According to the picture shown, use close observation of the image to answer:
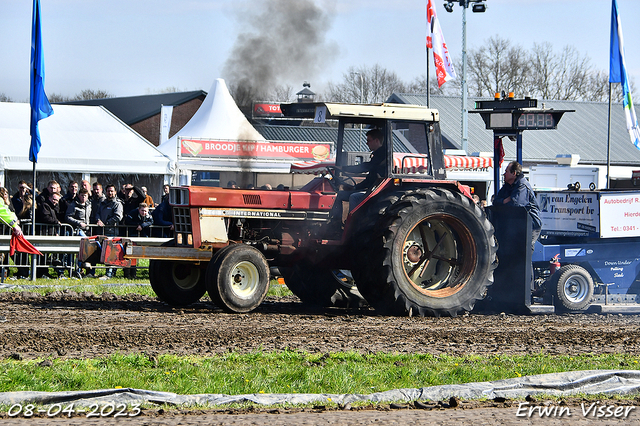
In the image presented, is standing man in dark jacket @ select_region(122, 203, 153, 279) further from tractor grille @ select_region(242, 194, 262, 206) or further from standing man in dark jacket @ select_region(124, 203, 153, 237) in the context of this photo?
tractor grille @ select_region(242, 194, 262, 206)

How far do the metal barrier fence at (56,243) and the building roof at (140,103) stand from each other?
3528cm

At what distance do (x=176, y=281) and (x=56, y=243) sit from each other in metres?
4.48

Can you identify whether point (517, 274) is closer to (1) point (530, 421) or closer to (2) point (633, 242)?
(2) point (633, 242)

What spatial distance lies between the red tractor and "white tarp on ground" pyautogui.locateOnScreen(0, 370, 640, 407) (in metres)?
3.77

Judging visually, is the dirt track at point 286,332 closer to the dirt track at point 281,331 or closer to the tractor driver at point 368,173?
the dirt track at point 281,331

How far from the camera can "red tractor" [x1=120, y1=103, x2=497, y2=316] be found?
9.33 metres

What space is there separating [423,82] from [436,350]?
57289 mm

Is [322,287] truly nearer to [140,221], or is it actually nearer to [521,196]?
[521,196]

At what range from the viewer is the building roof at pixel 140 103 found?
50.0 metres

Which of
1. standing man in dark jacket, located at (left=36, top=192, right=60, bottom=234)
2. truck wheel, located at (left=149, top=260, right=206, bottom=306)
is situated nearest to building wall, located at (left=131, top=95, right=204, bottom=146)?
standing man in dark jacket, located at (left=36, top=192, right=60, bottom=234)

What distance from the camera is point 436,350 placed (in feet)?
23.3

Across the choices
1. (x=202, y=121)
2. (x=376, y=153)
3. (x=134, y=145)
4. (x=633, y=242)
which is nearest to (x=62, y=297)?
(x=376, y=153)

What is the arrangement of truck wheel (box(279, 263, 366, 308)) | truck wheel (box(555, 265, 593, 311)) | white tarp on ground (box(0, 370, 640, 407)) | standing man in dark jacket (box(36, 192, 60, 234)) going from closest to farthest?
white tarp on ground (box(0, 370, 640, 407)) → truck wheel (box(555, 265, 593, 311)) → truck wheel (box(279, 263, 366, 308)) → standing man in dark jacket (box(36, 192, 60, 234))

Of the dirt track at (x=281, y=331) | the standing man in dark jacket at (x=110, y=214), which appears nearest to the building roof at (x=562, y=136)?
the standing man in dark jacket at (x=110, y=214)
